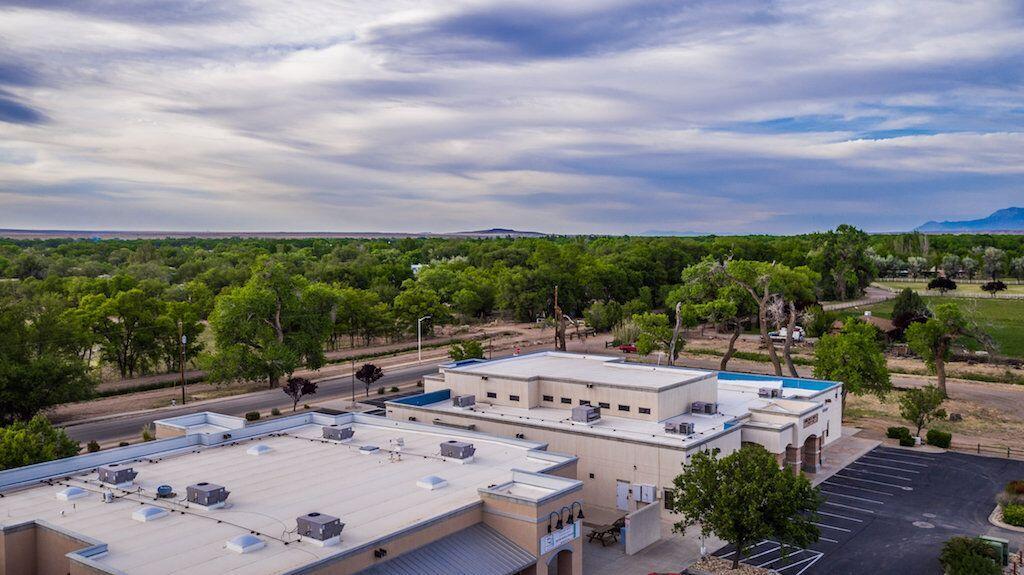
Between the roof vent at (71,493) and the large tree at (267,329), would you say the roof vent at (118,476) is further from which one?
the large tree at (267,329)

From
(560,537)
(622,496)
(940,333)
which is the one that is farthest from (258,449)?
(940,333)

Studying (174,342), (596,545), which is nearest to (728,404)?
(596,545)

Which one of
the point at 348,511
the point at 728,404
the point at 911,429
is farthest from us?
the point at 911,429

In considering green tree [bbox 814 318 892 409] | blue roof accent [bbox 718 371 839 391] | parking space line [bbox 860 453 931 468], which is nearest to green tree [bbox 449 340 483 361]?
blue roof accent [bbox 718 371 839 391]

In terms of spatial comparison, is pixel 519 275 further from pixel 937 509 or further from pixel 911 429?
pixel 937 509

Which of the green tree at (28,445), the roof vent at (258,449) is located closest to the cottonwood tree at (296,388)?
the green tree at (28,445)

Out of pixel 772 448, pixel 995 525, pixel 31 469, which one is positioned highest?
pixel 31 469
